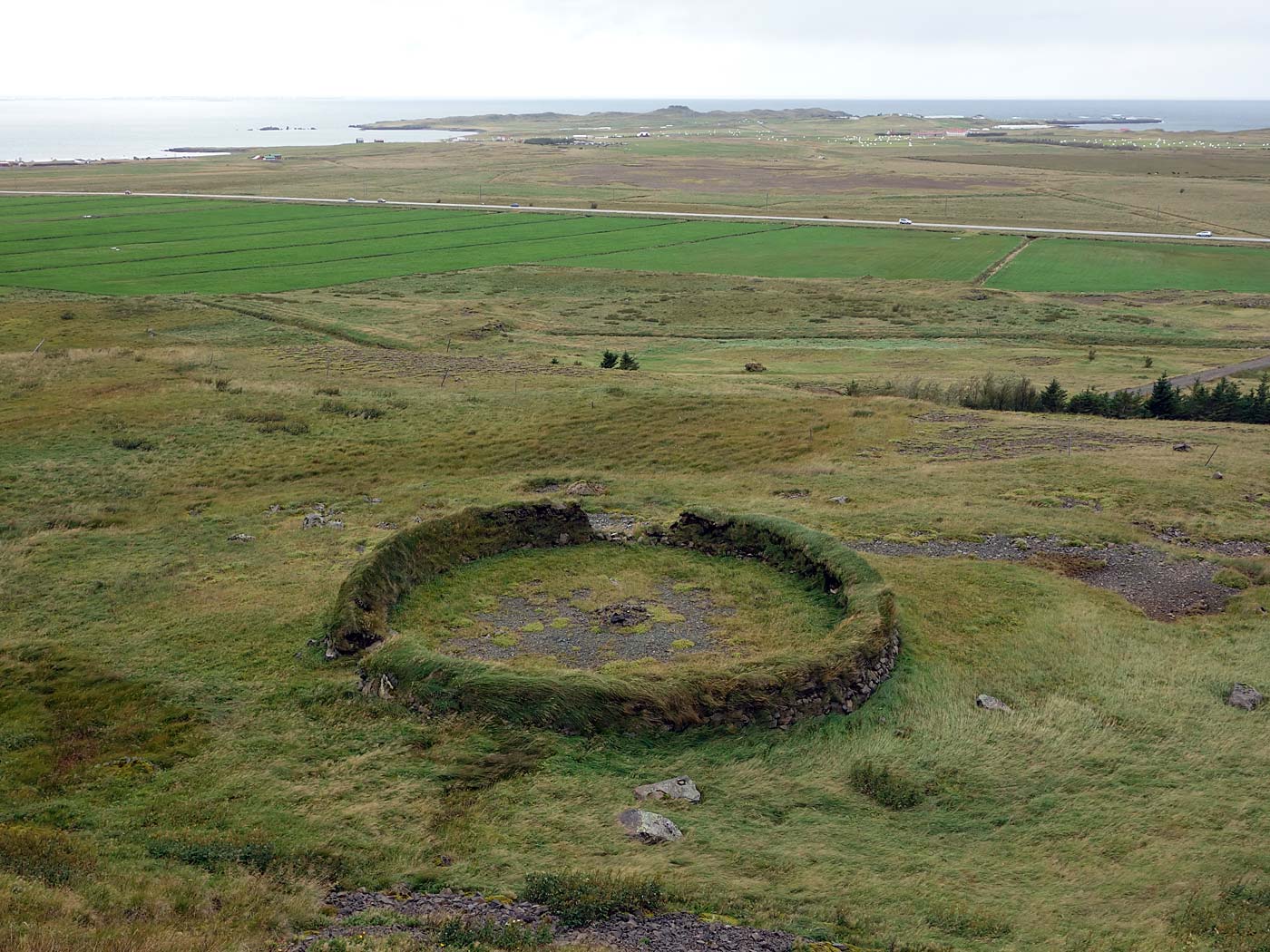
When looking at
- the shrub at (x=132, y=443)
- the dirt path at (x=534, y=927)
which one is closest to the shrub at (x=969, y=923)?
the dirt path at (x=534, y=927)

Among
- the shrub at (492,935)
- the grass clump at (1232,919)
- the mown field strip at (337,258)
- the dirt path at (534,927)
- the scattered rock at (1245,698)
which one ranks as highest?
the mown field strip at (337,258)

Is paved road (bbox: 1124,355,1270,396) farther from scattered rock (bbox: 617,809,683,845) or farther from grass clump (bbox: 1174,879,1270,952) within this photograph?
scattered rock (bbox: 617,809,683,845)

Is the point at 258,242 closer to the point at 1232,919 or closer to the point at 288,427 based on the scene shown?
the point at 288,427

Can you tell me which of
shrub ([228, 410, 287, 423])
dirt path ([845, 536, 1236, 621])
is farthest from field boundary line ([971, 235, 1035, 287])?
shrub ([228, 410, 287, 423])

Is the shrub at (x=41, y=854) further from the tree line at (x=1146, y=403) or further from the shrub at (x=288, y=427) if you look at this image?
the tree line at (x=1146, y=403)

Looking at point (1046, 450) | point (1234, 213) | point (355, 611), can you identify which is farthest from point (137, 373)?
point (1234, 213)
